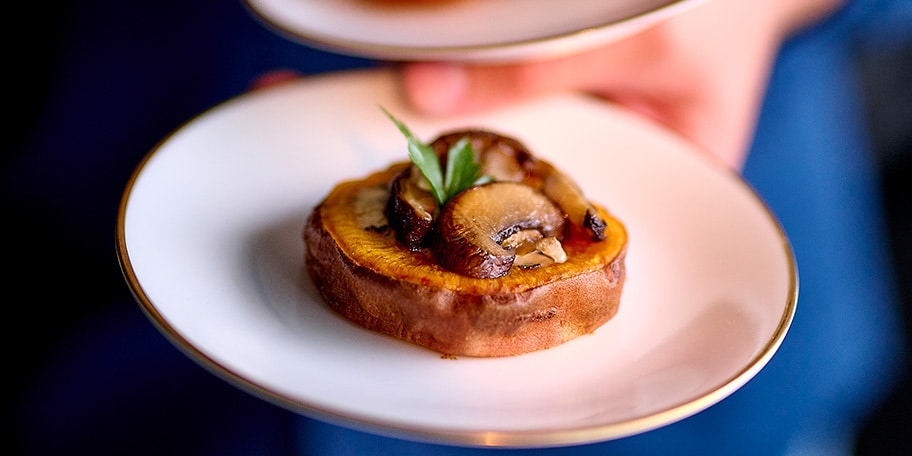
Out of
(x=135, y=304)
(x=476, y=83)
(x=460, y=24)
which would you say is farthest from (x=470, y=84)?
(x=135, y=304)

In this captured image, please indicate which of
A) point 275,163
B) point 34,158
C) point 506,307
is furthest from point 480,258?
point 34,158

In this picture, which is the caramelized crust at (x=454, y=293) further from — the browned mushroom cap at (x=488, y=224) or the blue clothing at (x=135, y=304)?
the blue clothing at (x=135, y=304)

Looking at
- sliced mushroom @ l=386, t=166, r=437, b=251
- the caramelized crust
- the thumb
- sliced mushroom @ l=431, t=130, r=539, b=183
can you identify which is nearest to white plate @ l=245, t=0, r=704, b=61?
the thumb

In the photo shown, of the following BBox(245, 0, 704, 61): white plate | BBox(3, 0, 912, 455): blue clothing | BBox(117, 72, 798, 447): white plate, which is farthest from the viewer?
BBox(3, 0, 912, 455): blue clothing

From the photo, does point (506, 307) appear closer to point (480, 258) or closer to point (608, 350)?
point (480, 258)

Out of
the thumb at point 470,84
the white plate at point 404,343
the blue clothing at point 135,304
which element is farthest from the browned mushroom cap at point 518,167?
the blue clothing at point 135,304

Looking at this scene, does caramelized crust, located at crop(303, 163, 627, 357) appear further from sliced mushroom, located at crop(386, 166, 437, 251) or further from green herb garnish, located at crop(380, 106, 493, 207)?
green herb garnish, located at crop(380, 106, 493, 207)
